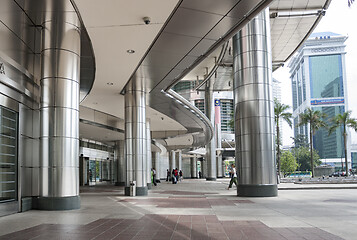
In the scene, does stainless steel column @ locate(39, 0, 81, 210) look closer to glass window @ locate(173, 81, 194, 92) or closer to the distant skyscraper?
glass window @ locate(173, 81, 194, 92)

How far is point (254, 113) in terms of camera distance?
58.1 feet

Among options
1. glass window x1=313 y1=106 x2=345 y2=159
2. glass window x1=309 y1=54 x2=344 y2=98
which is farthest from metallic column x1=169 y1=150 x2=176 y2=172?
glass window x1=309 y1=54 x2=344 y2=98

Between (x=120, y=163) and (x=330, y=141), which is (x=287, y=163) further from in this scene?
(x=330, y=141)

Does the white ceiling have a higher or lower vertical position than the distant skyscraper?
lower

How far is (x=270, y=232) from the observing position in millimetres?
7605

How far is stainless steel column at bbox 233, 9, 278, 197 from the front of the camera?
17.4 m

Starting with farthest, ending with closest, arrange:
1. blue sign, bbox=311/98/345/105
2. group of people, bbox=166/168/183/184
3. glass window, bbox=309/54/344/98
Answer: glass window, bbox=309/54/344/98 < blue sign, bbox=311/98/345/105 < group of people, bbox=166/168/183/184

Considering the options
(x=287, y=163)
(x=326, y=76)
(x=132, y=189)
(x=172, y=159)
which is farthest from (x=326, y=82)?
(x=132, y=189)

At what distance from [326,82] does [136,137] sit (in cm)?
15175

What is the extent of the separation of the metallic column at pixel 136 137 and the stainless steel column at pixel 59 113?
6.80 metres

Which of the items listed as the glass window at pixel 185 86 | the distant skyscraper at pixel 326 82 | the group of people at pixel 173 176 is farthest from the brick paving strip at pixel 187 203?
the distant skyscraper at pixel 326 82

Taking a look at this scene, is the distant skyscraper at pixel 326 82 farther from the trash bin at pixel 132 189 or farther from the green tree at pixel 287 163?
the trash bin at pixel 132 189

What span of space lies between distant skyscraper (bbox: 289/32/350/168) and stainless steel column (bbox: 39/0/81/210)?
470ft

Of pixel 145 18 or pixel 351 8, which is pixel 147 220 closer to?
pixel 145 18
